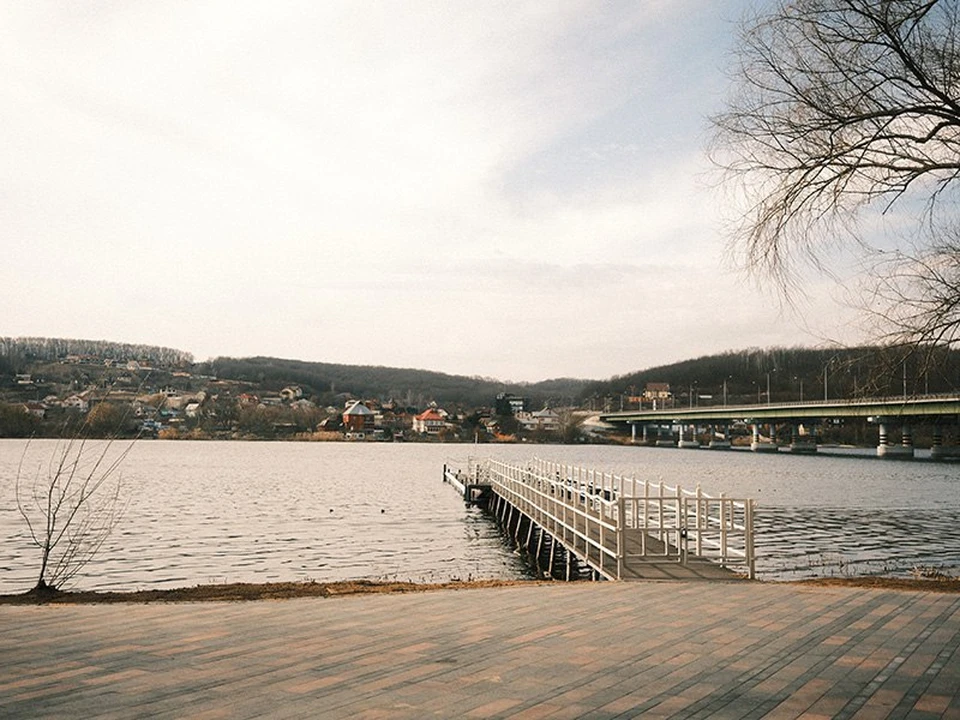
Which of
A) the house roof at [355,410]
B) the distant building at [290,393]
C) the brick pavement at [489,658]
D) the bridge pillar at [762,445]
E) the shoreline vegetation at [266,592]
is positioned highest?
the distant building at [290,393]

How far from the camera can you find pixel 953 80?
11.5m

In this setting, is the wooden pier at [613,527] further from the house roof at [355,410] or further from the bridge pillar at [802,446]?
the house roof at [355,410]

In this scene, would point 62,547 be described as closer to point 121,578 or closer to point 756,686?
point 121,578

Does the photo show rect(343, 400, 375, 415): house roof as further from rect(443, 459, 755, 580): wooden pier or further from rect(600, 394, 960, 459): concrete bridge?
rect(443, 459, 755, 580): wooden pier

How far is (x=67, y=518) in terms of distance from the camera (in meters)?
36.7

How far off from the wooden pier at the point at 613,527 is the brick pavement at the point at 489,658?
3650mm

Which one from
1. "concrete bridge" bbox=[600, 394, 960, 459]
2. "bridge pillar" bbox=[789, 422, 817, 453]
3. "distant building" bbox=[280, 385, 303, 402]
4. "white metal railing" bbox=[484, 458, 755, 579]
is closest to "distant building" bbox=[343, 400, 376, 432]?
"distant building" bbox=[280, 385, 303, 402]

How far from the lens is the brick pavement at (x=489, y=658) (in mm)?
6141

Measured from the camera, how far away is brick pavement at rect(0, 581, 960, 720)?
614 centimetres

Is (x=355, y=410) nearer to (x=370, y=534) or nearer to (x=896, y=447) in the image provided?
(x=896, y=447)

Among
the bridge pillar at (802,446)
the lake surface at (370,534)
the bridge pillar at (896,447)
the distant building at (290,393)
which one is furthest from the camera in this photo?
the distant building at (290,393)

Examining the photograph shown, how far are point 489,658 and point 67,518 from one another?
110 ft

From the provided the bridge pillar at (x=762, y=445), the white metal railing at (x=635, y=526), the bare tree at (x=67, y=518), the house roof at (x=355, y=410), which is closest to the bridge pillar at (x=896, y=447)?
the bridge pillar at (x=762, y=445)

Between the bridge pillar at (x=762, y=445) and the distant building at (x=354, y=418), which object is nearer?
the bridge pillar at (x=762, y=445)
